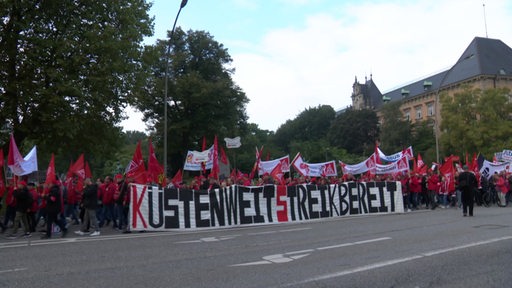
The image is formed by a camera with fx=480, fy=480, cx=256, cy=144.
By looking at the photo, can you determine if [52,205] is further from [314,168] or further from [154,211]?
[314,168]

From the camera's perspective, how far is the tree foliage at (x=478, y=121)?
184ft

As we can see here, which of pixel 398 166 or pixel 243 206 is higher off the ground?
pixel 398 166

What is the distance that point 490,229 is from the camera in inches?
462

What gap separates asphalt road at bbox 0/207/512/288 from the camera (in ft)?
21.9

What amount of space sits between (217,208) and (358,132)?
78069mm

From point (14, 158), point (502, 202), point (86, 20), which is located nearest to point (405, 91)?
point (502, 202)

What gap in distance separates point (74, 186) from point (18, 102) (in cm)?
604

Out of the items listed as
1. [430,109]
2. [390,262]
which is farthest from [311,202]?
[430,109]

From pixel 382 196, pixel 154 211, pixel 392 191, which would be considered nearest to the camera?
Result: pixel 154 211

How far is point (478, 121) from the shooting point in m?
57.7

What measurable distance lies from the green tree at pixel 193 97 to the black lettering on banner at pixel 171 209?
2993 cm

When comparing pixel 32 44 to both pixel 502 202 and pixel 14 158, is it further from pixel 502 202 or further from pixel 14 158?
pixel 502 202

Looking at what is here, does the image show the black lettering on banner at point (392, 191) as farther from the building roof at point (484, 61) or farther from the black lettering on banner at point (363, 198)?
the building roof at point (484, 61)

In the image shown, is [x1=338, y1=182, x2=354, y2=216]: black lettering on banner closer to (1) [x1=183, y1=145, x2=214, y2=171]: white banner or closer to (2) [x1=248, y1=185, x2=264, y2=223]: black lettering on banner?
(2) [x1=248, y1=185, x2=264, y2=223]: black lettering on banner
